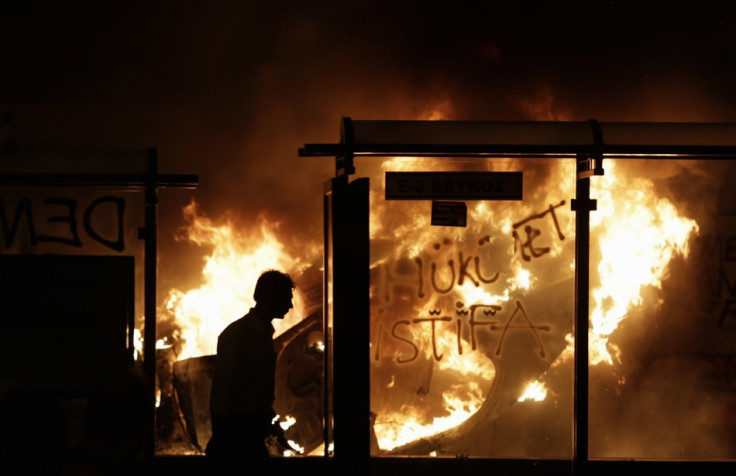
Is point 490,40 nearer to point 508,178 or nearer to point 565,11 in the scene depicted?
point 565,11

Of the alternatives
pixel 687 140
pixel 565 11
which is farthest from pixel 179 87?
pixel 687 140

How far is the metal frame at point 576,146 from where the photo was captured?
6.30 metres

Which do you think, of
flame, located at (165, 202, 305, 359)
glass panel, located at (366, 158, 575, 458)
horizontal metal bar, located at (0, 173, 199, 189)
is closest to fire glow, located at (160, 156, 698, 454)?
glass panel, located at (366, 158, 575, 458)

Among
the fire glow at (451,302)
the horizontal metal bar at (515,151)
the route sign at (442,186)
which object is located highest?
the horizontal metal bar at (515,151)

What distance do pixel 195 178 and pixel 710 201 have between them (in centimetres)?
404

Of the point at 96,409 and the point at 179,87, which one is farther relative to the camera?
the point at 179,87

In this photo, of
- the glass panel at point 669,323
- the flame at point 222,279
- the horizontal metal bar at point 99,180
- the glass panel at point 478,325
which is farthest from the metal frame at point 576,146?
the flame at point 222,279

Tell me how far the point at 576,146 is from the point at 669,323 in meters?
1.63

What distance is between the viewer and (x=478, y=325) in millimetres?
6605

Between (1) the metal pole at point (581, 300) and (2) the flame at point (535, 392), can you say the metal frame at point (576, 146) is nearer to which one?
(1) the metal pole at point (581, 300)

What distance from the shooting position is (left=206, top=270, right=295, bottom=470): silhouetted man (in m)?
5.25

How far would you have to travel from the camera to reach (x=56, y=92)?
27.1ft

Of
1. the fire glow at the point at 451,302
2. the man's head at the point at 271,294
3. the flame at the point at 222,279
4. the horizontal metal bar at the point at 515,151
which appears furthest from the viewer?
the flame at the point at 222,279

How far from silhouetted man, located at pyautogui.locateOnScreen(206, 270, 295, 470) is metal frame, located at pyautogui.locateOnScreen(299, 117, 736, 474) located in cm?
151
